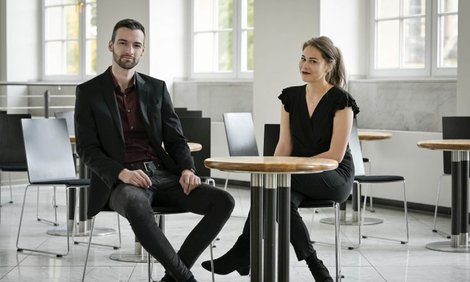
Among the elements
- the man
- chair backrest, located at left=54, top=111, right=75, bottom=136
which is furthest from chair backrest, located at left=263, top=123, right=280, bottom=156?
chair backrest, located at left=54, top=111, right=75, bottom=136

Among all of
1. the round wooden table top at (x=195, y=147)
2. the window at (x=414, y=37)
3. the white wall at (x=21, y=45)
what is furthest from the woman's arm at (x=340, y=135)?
the white wall at (x=21, y=45)

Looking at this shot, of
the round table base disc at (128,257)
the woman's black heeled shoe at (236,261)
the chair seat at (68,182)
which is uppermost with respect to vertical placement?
the chair seat at (68,182)

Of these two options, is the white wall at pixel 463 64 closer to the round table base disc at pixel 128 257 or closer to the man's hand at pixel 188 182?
the round table base disc at pixel 128 257

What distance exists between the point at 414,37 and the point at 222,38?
3.08 m

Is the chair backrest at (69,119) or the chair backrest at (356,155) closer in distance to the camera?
the chair backrest at (356,155)

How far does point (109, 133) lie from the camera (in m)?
4.44

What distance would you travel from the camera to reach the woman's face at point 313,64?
189 inches

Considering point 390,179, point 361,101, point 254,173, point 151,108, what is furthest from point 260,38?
point 254,173

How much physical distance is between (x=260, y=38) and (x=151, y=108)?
5199mm

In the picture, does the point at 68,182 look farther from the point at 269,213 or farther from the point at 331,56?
the point at 269,213

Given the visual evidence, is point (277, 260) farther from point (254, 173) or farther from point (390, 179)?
point (390, 179)

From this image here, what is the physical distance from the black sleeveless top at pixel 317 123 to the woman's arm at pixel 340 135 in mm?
36

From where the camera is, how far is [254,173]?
13.0 feet

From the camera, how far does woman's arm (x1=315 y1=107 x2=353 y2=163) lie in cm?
463
